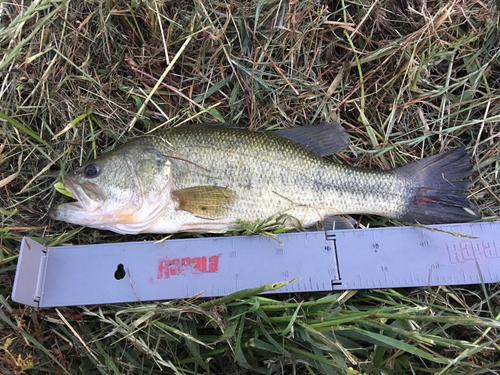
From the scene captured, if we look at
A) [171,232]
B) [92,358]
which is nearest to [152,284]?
[171,232]

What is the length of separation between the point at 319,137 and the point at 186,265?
1.51 metres

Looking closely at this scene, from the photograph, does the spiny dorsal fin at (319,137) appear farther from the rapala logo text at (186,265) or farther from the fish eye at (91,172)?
the fish eye at (91,172)

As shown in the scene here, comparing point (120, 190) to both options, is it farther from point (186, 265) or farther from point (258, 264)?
point (258, 264)

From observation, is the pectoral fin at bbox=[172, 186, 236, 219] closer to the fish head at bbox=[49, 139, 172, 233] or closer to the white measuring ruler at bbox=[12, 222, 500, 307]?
the fish head at bbox=[49, 139, 172, 233]

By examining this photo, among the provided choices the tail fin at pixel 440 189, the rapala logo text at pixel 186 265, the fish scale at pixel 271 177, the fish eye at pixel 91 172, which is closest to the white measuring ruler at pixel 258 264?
the rapala logo text at pixel 186 265

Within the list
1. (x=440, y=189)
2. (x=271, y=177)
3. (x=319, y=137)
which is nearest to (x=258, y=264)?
(x=271, y=177)

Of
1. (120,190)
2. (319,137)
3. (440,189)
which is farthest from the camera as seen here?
(319,137)

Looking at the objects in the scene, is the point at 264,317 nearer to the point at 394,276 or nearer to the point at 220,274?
the point at 220,274

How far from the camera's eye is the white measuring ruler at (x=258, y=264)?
7.59ft

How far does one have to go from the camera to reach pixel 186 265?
2381 millimetres

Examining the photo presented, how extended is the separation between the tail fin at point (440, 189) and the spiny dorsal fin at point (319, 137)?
524mm

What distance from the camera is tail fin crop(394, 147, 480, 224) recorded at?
250 cm

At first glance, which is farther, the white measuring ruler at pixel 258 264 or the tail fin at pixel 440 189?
the tail fin at pixel 440 189

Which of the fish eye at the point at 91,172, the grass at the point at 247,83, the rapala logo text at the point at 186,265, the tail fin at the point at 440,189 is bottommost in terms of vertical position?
the rapala logo text at the point at 186,265
